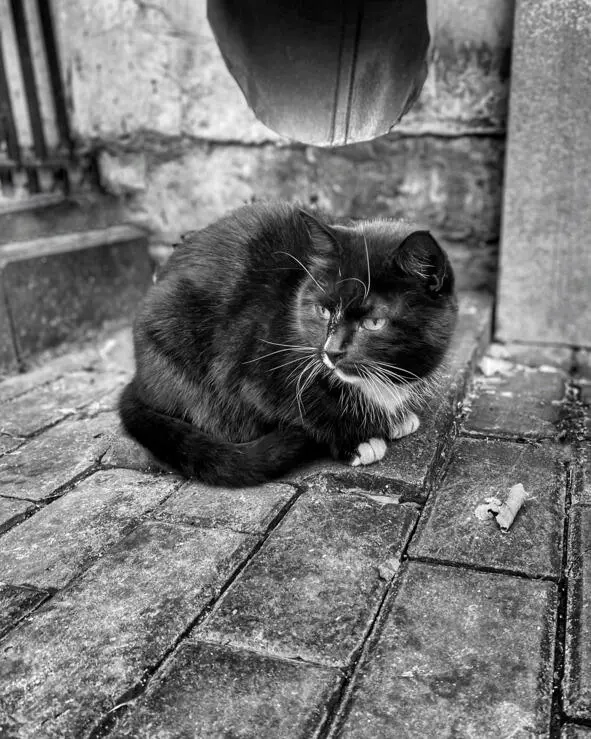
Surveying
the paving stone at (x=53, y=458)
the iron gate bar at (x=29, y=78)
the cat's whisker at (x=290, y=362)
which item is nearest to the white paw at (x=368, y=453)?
the cat's whisker at (x=290, y=362)

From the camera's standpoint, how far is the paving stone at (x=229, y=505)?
2.13 metres

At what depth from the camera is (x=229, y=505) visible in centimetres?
223

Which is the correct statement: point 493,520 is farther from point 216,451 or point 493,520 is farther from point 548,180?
point 548,180

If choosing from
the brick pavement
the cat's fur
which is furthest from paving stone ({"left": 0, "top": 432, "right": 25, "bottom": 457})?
the cat's fur

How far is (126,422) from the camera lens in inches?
→ 101

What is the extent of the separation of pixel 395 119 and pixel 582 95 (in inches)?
37.7

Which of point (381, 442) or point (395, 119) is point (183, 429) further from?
point (395, 119)

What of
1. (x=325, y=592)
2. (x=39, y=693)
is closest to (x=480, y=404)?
(x=325, y=592)

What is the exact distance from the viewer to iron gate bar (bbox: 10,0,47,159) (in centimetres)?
378

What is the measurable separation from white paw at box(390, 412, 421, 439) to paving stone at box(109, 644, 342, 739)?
43.5 inches

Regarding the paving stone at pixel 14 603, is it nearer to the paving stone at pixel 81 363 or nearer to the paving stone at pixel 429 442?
the paving stone at pixel 429 442

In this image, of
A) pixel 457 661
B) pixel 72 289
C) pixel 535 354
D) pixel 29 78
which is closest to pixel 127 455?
pixel 457 661

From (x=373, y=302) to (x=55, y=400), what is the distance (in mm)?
1594

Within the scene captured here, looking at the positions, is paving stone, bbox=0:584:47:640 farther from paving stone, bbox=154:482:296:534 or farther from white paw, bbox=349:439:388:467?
white paw, bbox=349:439:388:467
